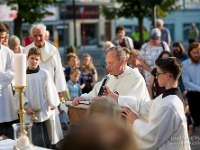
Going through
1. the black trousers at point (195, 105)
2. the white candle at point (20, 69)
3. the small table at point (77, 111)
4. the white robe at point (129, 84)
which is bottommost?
the black trousers at point (195, 105)

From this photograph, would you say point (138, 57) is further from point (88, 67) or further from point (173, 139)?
point (173, 139)

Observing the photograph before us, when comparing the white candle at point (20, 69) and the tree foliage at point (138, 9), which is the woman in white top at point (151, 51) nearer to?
the white candle at point (20, 69)

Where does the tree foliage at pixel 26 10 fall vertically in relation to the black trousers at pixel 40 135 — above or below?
above

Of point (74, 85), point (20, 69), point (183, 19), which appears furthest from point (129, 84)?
point (183, 19)

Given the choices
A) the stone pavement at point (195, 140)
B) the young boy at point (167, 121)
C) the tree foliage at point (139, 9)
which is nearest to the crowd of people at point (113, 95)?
the young boy at point (167, 121)

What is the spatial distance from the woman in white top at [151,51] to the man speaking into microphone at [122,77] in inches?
141

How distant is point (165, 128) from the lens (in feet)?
12.9

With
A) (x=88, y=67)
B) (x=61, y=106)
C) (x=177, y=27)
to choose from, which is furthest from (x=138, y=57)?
(x=177, y=27)

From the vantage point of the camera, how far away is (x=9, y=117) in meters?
6.19

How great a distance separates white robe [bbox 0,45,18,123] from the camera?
19.9ft

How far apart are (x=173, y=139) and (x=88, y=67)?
224 inches

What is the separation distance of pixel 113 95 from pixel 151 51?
4.44 metres

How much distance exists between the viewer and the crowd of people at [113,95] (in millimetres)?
1591

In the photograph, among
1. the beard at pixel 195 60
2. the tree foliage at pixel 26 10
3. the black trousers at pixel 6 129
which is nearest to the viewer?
the black trousers at pixel 6 129
